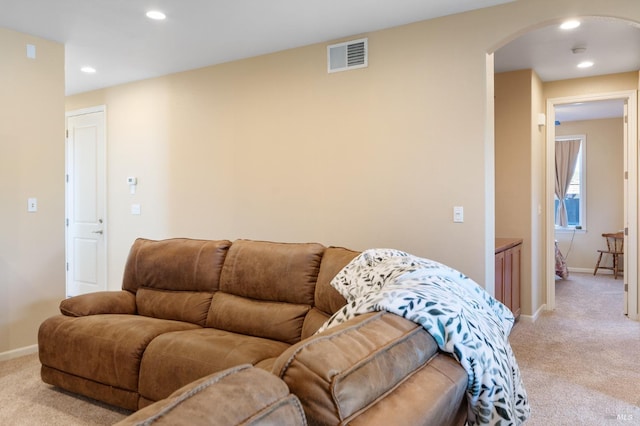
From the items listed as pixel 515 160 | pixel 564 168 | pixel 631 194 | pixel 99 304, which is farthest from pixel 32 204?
pixel 564 168

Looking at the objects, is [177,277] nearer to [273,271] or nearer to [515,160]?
[273,271]

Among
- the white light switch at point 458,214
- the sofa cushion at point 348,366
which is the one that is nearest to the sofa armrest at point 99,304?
the white light switch at point 458,214

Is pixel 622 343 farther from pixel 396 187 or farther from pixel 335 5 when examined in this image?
pixel 335 5

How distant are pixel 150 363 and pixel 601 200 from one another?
814cm

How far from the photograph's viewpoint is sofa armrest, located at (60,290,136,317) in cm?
302

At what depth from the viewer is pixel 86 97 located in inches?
224

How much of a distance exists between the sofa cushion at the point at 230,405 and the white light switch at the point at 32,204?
3.83 meters

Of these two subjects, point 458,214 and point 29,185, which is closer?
point 458,214

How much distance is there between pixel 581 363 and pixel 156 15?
422 cm

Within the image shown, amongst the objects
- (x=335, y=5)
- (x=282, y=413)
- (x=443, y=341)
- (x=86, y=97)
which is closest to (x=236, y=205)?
(x=335, y=5)

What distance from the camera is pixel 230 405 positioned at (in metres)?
0.66

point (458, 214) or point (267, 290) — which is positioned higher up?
point (458, 214)

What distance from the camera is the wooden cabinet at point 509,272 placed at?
3936 millimetres

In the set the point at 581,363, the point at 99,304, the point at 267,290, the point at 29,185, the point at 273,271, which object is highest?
the point at 29,185
